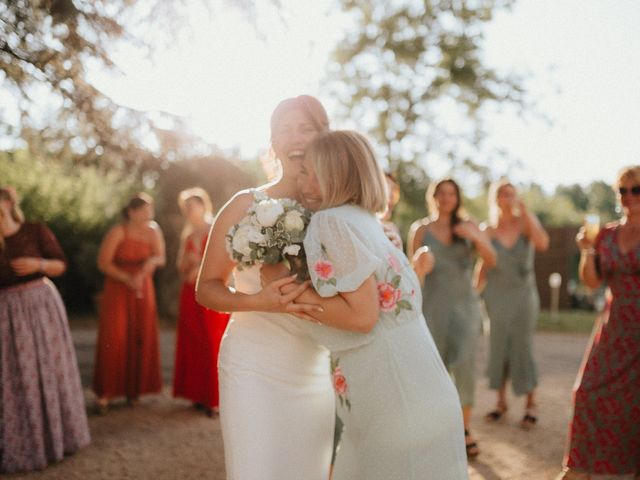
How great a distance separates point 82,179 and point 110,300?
2360mm

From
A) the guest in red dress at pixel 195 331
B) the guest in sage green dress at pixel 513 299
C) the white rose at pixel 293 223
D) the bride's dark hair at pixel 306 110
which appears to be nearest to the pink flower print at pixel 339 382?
the white rose at pixel 293 223

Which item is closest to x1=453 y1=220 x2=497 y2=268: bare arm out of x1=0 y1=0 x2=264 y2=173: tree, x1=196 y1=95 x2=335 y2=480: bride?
x1=0 y1=0 x2=264 y2=173: tree

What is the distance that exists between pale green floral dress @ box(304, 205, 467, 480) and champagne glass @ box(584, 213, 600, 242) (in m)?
3.03

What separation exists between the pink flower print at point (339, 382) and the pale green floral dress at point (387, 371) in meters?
0.02

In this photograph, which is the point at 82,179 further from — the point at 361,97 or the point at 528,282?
the point at 361,97

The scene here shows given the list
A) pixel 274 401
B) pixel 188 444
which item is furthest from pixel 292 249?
pixel 188 444

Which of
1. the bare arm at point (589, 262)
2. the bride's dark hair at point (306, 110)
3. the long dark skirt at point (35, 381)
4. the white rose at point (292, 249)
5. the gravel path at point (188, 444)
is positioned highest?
the bride's dark hair at point (306, 110)

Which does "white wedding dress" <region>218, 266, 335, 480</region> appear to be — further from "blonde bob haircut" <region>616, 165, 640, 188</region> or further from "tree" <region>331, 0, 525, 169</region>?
"tree" <region>331, 0, 525, 169</region>

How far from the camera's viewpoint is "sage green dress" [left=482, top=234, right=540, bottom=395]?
23.9ft

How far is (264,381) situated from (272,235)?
0.67m

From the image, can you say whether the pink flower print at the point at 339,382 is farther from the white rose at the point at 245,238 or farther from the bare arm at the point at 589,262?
the bare arm at the point at 589,262

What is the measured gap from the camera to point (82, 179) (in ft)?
19.9

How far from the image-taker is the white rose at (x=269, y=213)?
2707mm

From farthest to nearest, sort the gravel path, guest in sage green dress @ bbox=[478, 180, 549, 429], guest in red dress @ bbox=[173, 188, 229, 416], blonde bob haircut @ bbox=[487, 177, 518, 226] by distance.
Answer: guest in red dress @ bbox=[173, 188, 229, 416] → blonde bob haircut @ bbox=[487, 177, 518, 226] → guest in sage green dress @ bbox=[478, 180, 549, 429] → the gravel path
